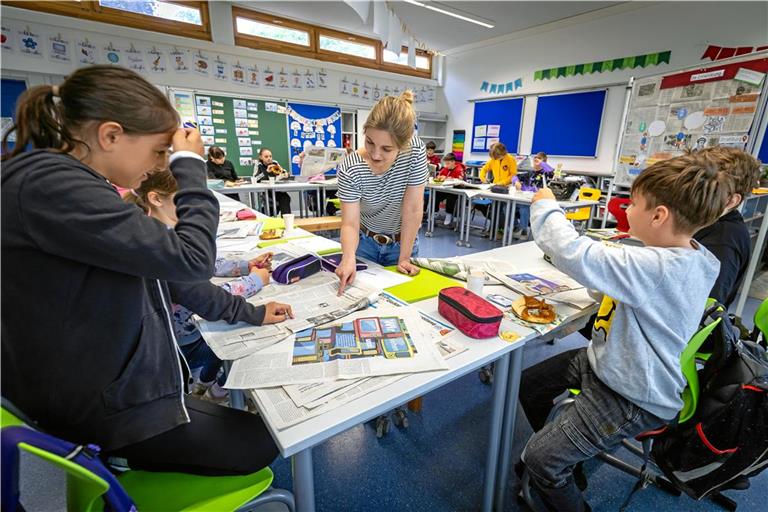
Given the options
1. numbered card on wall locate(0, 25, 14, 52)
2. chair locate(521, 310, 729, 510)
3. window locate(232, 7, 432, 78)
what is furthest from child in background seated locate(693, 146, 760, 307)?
numbered card on wall locate(0, 25, 14, 52)

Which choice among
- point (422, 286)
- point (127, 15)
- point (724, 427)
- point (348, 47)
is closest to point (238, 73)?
point (127, 15)

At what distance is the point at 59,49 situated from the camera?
4750 millimetres

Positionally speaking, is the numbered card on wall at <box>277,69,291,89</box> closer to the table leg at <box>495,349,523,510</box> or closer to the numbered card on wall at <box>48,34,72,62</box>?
the numbered card on wall at <box>48,34,72,62</box>

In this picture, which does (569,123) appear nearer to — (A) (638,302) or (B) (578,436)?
(A) (638,302)

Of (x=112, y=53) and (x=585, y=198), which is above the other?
(x=112, y=53)

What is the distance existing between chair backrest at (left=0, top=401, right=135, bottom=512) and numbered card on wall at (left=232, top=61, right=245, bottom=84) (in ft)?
21.8

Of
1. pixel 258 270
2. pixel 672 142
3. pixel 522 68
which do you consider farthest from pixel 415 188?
pixel 522 68

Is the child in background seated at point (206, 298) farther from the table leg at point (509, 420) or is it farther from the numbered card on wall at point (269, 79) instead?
the numbered card on wall at point (269, 79)

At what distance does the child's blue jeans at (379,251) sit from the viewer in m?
1.68

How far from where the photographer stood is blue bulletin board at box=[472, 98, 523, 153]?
712cm

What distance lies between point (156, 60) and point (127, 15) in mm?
606

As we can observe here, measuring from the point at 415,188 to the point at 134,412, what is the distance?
1.18 meters

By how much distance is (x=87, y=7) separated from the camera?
4.84 metres

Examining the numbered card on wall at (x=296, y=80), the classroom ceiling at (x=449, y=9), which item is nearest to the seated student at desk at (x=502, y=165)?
the classroom ceiling at (x=449, y=9)
